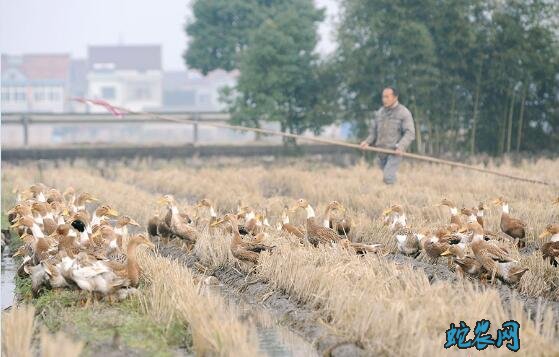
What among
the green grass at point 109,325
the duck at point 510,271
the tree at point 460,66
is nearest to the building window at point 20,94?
the tree at point 460,66

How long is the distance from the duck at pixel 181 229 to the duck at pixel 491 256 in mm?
3752

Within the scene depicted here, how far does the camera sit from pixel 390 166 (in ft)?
59.2

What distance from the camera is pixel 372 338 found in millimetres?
7730

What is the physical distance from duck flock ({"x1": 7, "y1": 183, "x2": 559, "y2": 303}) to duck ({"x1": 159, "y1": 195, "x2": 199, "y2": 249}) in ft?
0.04

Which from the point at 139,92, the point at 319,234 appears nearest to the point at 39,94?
the point at 139,92

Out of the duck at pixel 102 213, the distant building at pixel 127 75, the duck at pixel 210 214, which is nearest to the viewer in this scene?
the duck at pixel 102 213

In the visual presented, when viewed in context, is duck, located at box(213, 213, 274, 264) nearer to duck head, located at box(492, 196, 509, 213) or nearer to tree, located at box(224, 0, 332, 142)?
duck head, located at box(492, 196, 509, 213)

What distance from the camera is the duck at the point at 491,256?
32.4ft

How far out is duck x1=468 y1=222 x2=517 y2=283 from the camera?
9.87m

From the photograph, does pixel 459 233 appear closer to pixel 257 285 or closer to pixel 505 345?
pixel 257 285

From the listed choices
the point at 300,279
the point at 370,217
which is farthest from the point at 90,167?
the point at 300,279

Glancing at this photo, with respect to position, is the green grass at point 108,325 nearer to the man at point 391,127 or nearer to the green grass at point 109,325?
the green grass at point 109,325

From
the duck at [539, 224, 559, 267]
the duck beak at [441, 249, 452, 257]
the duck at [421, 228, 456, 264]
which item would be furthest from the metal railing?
the duck at [539, 224, 559, 267]

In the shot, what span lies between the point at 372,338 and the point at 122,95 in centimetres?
7142
